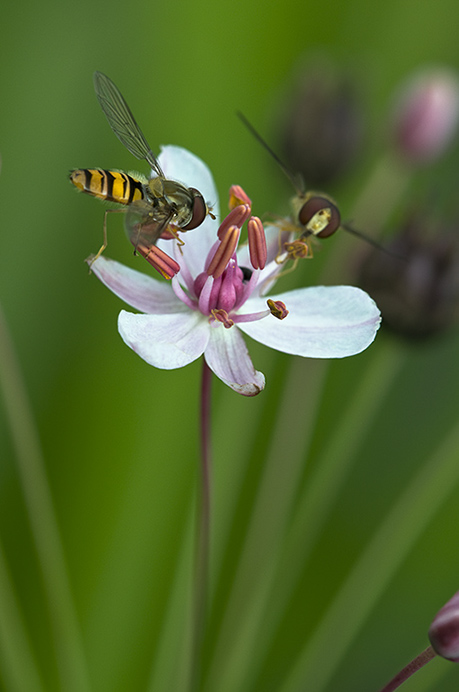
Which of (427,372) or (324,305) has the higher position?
(324,305)

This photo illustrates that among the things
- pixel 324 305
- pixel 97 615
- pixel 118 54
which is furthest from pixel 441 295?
pixel 118 54

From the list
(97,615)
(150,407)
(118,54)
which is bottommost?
(97,615)

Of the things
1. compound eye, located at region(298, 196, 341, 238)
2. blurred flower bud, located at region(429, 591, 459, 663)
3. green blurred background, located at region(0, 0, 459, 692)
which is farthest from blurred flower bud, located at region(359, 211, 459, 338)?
blurred flower bud, located at region(429, 591, 459, 663)

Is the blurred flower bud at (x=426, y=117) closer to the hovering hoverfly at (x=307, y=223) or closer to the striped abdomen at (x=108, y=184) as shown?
the hovering hoverfly at (x=307, y=223)

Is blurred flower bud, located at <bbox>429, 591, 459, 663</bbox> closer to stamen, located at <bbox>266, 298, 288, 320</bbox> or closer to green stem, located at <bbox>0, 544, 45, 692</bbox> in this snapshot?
stamen, located at <bbox>266, 298, 288, 320</bbox>

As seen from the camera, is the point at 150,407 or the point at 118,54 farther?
the point at 118,54

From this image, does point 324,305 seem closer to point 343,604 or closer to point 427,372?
point 343,604

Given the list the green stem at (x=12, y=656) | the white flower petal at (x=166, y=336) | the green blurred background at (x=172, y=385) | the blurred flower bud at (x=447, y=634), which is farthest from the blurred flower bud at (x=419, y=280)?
the green stem at (x=12, y=656)
